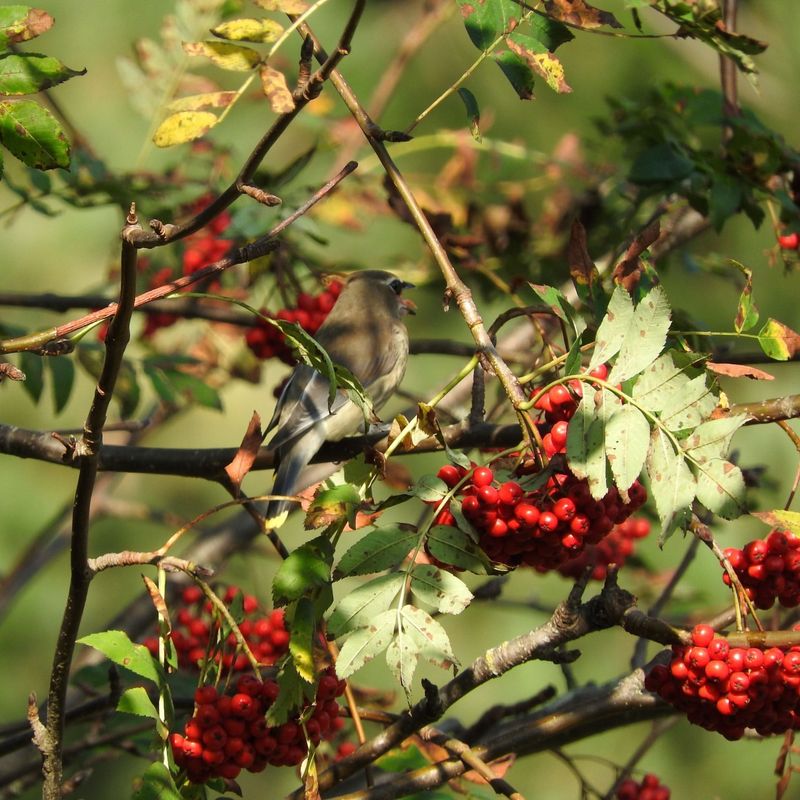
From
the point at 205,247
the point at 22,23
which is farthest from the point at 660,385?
the point at 205,247

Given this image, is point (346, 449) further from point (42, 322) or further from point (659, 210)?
point (42, 322)

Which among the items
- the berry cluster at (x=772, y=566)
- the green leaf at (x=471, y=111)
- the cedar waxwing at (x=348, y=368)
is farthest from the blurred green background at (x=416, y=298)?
the berry cluster at (x=772, y=566)

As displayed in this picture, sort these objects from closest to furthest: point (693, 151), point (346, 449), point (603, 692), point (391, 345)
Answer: point (603, 692) < point (693, 151) < point (346, 449) < point (391, 345)

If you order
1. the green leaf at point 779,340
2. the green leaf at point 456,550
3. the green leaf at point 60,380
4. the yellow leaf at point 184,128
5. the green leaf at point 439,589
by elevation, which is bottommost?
the green leaf at point 60,380

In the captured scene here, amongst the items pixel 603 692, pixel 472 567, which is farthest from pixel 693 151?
pixel 472 567

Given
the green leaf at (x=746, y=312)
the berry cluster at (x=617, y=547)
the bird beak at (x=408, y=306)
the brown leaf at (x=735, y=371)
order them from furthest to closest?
the bird beak at (x=408, y=306) → the berry cluster at (x=617, y=547) → the green leaf at (x=746, y=312) → the brown leaf at (x=735, y=371)

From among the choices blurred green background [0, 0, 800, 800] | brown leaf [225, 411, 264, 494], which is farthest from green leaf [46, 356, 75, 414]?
blurred green background [0, 0, 800, 800]

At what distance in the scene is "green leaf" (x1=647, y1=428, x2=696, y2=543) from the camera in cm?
213

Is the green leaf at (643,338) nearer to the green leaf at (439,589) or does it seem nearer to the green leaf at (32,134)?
the green leaf at (439,589)

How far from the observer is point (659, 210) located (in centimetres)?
422

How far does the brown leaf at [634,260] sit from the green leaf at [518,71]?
1.23 ft

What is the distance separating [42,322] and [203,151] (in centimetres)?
182

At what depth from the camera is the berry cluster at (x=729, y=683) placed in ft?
7.14

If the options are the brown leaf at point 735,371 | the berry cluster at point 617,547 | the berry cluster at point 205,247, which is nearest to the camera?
the brown leaf at point 735,371
